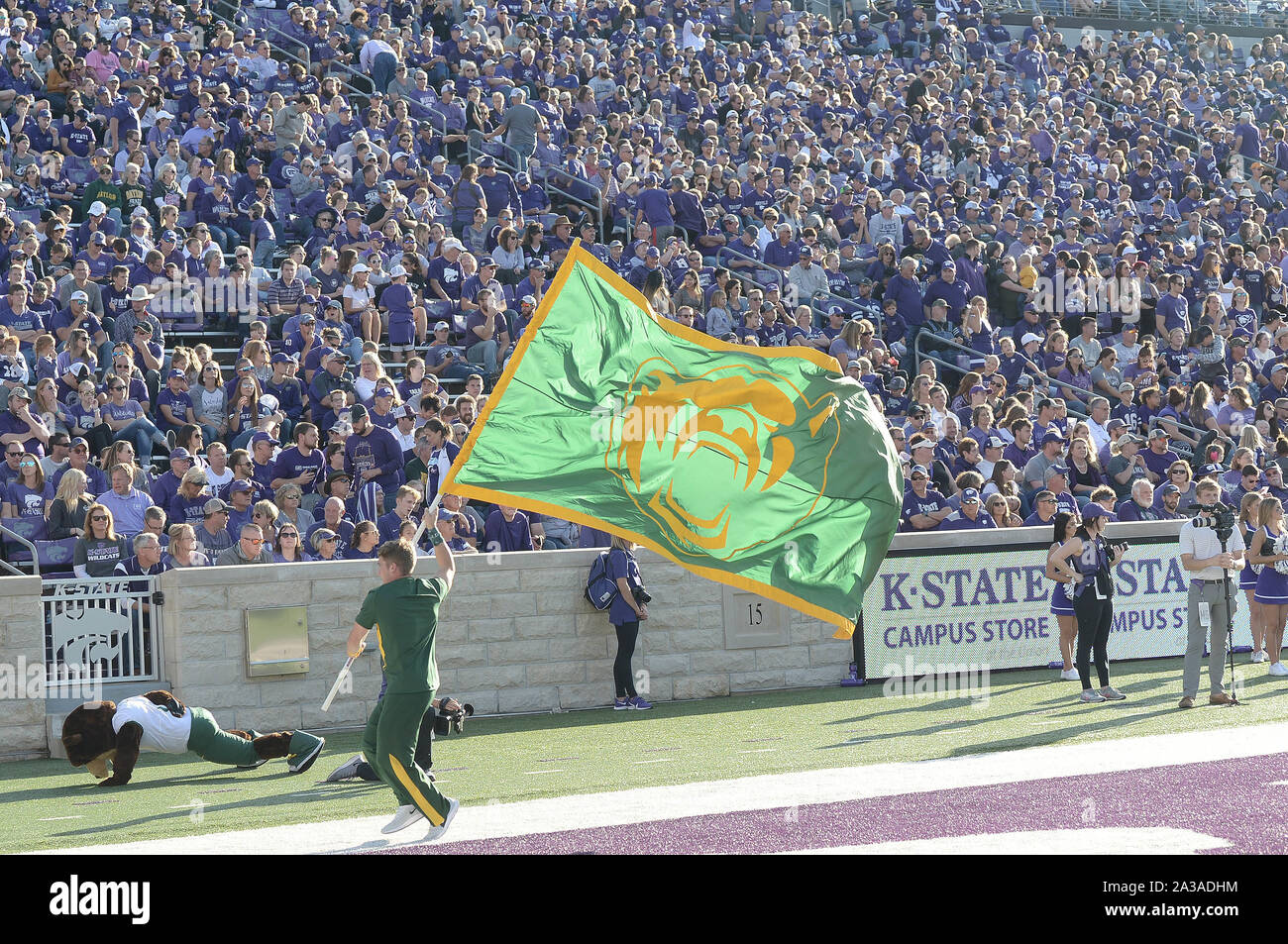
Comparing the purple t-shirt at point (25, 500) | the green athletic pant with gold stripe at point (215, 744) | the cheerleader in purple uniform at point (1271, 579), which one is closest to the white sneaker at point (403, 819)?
the green athletic pant with gold stripe at point (215, 744)

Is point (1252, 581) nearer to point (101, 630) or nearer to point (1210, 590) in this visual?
point (1210, 590)

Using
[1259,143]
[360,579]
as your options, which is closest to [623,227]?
[360,579]

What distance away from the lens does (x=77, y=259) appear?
16828 millimetres

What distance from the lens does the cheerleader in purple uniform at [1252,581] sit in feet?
54.0

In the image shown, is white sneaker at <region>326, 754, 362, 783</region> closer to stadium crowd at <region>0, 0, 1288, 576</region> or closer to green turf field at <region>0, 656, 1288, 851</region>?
green turf field at <region>0, 656, 1288, 851</region>

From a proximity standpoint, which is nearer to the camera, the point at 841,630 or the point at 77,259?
the point at 841,630

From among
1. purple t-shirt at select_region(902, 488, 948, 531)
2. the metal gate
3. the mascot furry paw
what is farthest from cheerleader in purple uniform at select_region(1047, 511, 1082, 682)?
the metal gate

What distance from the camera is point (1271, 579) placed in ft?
53.5

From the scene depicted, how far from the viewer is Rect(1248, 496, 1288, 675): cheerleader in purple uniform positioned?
1614 cm

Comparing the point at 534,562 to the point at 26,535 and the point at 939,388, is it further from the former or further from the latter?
the point at 939,388

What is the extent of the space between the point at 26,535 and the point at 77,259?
3867mm

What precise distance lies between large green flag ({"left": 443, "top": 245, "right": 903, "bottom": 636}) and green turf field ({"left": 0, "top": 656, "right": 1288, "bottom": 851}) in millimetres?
2127

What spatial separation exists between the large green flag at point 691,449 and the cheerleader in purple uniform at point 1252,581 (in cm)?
773

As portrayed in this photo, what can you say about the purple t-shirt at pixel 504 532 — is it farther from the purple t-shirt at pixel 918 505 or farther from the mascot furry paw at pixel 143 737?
the purple t-shirt at pixel 918 505
